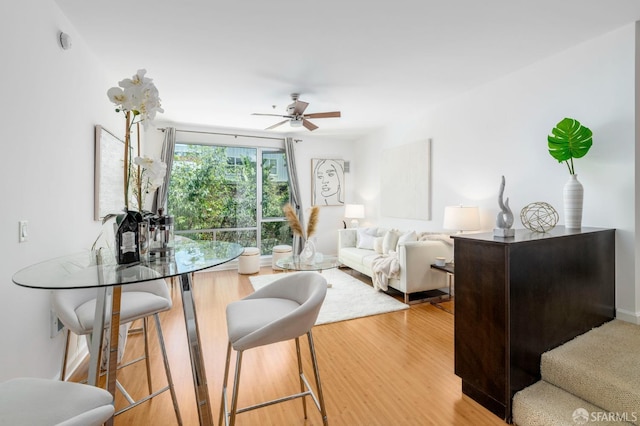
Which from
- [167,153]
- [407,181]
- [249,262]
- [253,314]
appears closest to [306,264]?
[249,262]

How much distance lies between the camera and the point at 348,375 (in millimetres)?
2234

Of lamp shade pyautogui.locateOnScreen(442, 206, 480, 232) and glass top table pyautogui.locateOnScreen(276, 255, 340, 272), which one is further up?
lamp shade pyautogui.locateOnScreen(442, 206, 480, 232)

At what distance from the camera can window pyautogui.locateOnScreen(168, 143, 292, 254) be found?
5.40m

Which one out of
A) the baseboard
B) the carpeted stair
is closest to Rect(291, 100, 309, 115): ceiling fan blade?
the carpeted stair

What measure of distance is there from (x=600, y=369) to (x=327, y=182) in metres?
5.10

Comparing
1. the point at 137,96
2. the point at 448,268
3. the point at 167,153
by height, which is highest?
the point at 167,153

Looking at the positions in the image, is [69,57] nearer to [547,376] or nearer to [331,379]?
[331,379]

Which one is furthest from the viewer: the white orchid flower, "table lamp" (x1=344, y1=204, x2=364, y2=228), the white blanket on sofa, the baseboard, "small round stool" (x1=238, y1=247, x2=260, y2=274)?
"table lamp" (x1=344, y1=204, x2=364, y2=228)

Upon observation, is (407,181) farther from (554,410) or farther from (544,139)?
(554,410)

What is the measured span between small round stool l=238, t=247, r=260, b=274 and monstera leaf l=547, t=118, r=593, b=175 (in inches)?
171

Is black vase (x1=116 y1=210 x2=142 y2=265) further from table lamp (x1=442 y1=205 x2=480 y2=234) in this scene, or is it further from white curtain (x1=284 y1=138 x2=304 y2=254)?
white curtain (x1=284 y1=138 x2=304 y2=254)

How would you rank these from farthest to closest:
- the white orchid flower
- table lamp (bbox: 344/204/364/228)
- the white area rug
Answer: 1. table lamp (bbox: 344/204/364/228)
2. the white area rug
3. the white orchid flower

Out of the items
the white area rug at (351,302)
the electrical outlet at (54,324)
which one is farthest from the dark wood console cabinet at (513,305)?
the electrical outlet at (54,324)

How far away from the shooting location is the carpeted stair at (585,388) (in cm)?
159
